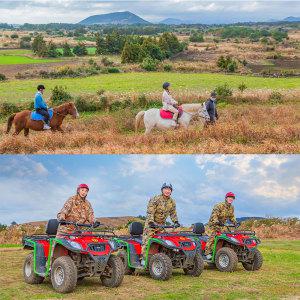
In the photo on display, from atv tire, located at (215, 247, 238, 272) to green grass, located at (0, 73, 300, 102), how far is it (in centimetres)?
2939

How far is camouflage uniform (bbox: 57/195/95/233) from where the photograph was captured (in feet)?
33.2

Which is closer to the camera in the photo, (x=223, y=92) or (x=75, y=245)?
(x=75, y=245)

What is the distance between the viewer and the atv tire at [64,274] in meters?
9.58

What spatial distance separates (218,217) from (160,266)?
7.12 ft

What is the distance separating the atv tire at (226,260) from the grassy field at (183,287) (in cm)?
16

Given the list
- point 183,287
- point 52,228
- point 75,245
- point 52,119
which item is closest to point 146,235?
point 183,287

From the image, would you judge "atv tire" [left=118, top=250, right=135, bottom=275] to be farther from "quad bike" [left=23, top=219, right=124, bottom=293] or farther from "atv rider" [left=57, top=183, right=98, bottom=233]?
"atv rider" [left=57, top=183, right=98, bottom=233]

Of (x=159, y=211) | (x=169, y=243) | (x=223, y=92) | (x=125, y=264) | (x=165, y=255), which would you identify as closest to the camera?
(x=165, y=255)

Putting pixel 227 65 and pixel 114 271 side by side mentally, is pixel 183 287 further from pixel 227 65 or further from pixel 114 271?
pixel 227 65

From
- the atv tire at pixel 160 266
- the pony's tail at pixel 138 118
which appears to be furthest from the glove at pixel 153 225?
the pony's tail at pixel 138 118

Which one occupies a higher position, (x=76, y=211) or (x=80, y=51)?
(x=80, y=51)

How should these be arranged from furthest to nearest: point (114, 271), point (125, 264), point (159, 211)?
point (125, 264)
point (159, 211)
point (114, 271)

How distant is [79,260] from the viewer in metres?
10.0

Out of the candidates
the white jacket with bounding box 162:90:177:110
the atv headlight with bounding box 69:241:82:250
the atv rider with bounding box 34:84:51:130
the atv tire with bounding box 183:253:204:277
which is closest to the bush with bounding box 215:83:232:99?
the white jacket with bounding box 162:90:177:110
